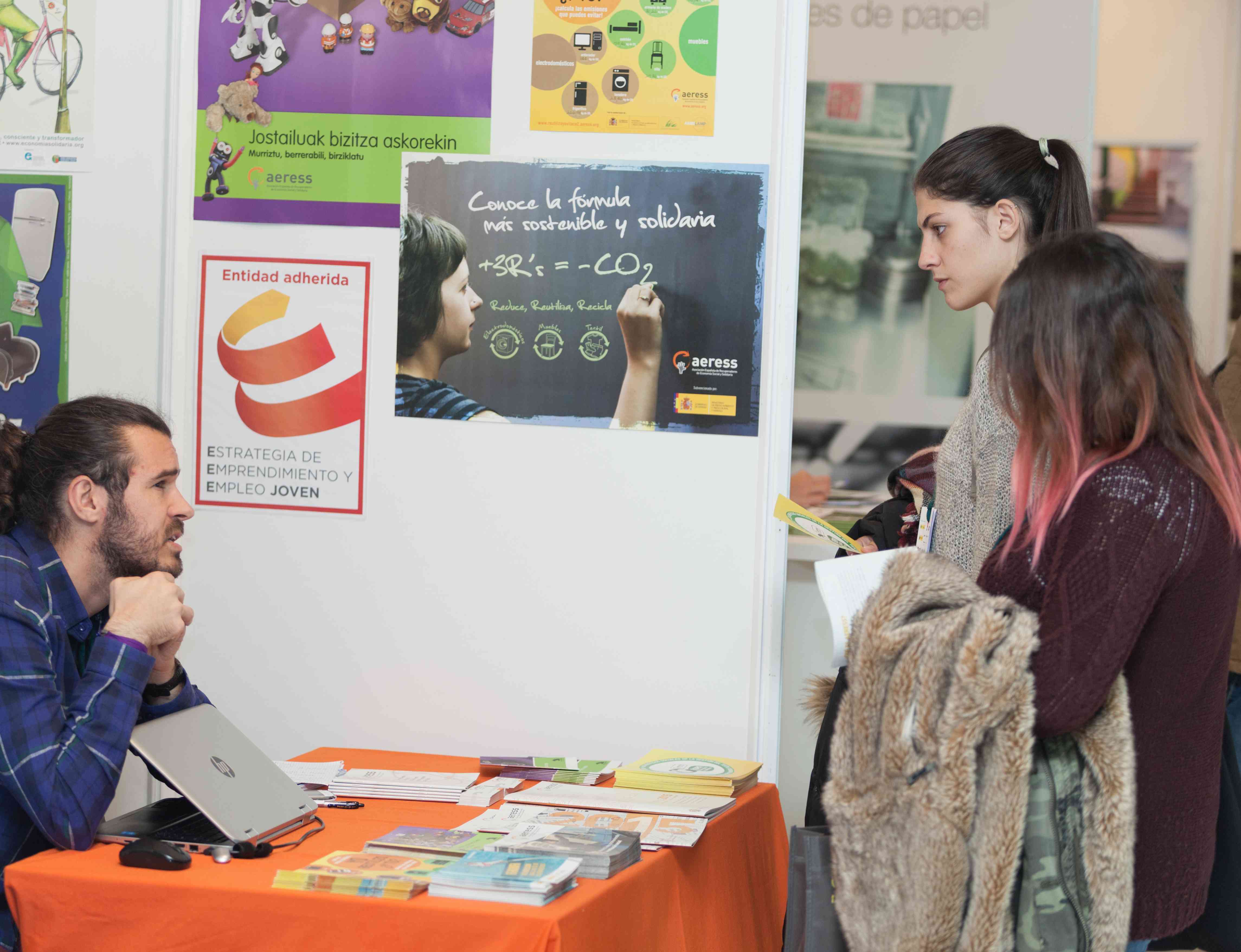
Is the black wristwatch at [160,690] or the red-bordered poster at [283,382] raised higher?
the red-bordered poster at [283,382]

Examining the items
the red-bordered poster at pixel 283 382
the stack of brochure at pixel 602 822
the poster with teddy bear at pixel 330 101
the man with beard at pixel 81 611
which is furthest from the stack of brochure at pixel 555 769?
the poster with teddy bear at pixel 330 101

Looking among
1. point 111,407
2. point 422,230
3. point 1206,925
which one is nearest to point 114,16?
point 422,230

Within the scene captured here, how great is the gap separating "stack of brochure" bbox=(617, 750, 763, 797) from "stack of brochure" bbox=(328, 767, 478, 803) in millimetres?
304

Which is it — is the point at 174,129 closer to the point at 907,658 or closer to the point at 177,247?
the point at 177,247

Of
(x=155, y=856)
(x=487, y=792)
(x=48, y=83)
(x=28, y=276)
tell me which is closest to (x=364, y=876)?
(x=155, y=856)

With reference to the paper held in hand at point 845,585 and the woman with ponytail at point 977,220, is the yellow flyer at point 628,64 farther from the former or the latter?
the paper held in hand at point 845,585

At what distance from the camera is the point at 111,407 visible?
206cm

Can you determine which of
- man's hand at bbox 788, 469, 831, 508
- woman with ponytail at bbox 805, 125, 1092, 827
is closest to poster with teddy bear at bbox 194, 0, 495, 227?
woman with ponytail at bbox 805, 125, 1092, 827

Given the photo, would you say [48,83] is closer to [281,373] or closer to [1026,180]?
[281,373]

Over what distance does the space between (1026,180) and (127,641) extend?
1656 mm

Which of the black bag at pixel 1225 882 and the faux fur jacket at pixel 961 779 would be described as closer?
the faux fur jacket at pixel 961 779

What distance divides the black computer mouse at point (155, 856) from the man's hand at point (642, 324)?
53.9 inches

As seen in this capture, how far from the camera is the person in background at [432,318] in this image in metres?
2.65

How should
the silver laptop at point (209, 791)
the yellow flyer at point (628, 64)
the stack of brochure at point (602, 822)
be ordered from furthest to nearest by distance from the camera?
the yellow flyer at point (628, 64), the stack of brochure at point (602, 822), the silver laptop at point (209, 791)
